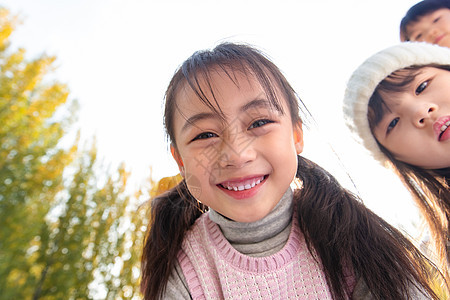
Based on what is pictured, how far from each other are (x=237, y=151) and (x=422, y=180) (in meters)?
1.10

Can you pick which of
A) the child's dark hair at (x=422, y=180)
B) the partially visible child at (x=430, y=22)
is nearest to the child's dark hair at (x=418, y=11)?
the partially visible child at (x=430, y=22)

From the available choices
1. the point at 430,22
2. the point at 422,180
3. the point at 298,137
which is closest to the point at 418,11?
the point at 430,22

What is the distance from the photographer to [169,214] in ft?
4.67

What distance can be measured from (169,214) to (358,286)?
2.66ft

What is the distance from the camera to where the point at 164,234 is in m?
1.35

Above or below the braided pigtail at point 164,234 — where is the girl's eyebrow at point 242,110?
above

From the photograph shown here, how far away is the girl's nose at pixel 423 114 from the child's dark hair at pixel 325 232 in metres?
0.41

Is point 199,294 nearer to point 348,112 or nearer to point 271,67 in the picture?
point 271,67

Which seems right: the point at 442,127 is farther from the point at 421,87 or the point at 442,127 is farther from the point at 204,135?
the point at 204,135

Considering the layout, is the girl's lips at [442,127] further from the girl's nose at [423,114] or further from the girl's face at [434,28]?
the girl's face at [434,28]

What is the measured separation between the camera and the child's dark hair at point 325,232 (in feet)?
3.37

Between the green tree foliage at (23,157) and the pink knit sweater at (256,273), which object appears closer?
the pink knit sweater at (256,273)

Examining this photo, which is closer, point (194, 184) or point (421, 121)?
point (194, 184)

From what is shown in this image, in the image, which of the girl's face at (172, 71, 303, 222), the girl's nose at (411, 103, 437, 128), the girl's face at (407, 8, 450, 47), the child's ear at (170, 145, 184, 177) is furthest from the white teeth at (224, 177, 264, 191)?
the girl's face at (407, 8, 450, 47)
